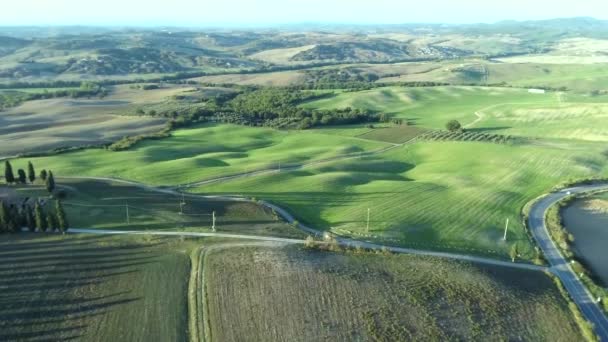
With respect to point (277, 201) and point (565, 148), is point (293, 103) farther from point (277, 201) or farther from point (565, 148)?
point (277, 201)

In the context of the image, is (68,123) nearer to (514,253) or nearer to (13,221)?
(13,221)

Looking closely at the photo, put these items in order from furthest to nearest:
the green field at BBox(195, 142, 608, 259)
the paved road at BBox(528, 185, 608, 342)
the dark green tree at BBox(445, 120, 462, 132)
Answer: the dark green tree at BBox(445, 120, 462, 132) → the green field at BBox(195, 142, 608, 259) → the paved road at BBox(528, 185, 608, 342)

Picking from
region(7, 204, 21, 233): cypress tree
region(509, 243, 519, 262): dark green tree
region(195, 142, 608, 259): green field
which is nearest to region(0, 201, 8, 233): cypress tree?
region(7, 204, 21, 233): cypress tree

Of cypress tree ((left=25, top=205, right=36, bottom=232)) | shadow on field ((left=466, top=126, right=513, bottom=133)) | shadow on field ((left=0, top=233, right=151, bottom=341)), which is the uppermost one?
cypress tree ((left=25, top=205, right=36, bottom=232))

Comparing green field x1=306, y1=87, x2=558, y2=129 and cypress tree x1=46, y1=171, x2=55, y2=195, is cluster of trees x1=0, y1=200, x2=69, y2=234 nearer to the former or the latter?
cypress tree x1=46, y1=171, x2=55, y2=195

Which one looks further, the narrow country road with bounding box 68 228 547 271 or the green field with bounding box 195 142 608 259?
the green field with bounding box 195 142 608 259

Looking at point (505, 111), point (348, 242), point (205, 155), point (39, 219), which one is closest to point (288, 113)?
point (205, 155)

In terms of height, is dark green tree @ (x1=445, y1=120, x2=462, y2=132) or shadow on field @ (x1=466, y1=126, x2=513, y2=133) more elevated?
dark green tree @ (x1=445, y1=120, x2=462, y2=132)

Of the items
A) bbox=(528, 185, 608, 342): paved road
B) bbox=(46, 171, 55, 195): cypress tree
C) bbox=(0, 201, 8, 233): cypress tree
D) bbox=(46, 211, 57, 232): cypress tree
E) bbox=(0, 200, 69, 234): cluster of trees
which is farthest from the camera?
bbox=(46, 171, 55, 195): cypress tree
